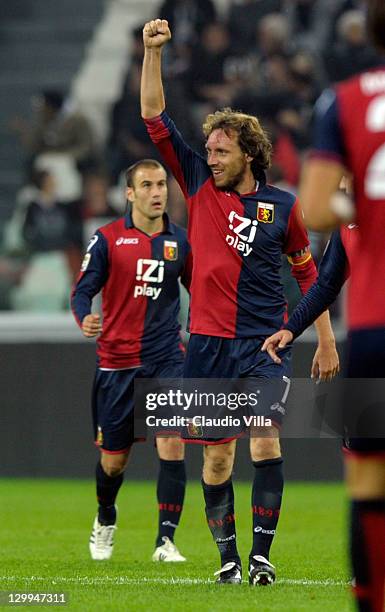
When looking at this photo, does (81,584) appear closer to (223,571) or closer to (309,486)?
(223,571)

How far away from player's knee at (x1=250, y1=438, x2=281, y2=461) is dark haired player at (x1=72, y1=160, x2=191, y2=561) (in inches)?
75.5

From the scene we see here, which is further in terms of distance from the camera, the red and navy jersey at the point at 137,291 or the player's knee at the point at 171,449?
the red and navy jersey at the point at 137,291

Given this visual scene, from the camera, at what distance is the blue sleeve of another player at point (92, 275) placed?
8742 mm

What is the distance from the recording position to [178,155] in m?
7.16

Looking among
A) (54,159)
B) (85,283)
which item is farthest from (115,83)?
(85,283)

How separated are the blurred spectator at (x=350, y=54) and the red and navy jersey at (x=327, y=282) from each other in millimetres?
10183

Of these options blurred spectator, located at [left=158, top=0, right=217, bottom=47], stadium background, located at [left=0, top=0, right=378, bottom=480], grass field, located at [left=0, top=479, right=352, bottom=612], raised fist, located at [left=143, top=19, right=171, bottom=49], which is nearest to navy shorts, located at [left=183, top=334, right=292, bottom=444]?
grass field, located at [left=0, top=479, right=352, bottom=612]

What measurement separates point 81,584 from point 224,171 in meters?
2.23

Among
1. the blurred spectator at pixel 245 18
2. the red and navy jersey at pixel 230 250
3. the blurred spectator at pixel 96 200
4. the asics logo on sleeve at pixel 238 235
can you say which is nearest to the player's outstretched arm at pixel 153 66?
the red and navy jersey at pixel 230 250

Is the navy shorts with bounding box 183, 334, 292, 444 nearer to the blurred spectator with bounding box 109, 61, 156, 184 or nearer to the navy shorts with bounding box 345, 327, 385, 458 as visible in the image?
the navy shorts with bounding box 345, 327, 385, 458

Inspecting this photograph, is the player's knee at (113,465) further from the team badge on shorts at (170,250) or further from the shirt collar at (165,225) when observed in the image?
the shirt collar at (165,225)

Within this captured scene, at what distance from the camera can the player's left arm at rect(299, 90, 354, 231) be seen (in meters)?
4.13

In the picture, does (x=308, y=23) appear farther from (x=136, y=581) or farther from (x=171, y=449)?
(x=136, y=581)

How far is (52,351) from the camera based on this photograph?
46.1ft
